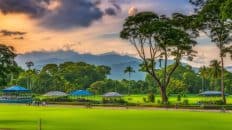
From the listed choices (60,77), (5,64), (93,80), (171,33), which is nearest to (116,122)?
(5,64)

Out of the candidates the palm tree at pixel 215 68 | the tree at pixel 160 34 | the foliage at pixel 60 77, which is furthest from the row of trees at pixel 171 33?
the foliage at pixel 60 77

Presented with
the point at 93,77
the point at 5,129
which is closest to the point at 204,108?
the point at 5,129

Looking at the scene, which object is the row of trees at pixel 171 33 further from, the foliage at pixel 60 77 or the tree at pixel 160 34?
the foliage at pixel 60 77

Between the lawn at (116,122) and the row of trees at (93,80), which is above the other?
the row of trees at (93,80)

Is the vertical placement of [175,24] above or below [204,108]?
above

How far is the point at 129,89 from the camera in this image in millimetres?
189625

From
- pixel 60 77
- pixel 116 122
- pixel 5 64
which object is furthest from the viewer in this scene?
pixel 60 77

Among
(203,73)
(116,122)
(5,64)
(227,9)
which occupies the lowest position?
(116,122)

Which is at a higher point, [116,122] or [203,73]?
[203,73]

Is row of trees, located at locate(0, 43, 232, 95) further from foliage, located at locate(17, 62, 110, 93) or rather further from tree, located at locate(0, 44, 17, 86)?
tree, located at locate(0, 44, 17, 86)

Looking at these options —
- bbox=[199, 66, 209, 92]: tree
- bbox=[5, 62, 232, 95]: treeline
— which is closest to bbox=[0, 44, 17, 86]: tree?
bbox=[199, 66, 209, 92]: tree

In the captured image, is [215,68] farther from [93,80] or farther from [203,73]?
[93,80]

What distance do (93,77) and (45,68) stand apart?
76.9 ft

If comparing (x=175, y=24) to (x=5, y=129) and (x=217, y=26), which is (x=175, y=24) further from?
(x=5, y=129)
